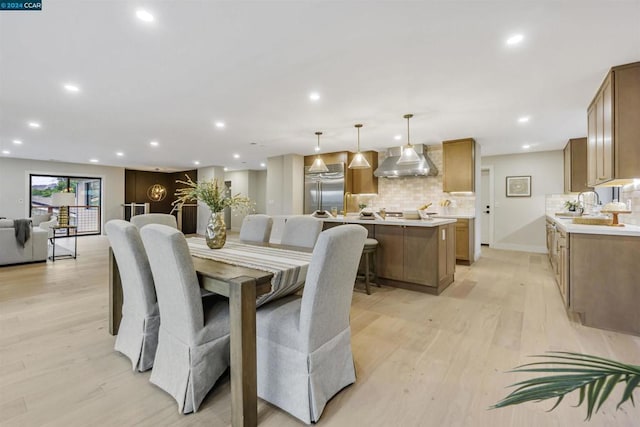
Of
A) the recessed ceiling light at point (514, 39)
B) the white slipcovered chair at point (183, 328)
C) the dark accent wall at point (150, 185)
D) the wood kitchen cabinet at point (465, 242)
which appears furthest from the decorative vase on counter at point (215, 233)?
the dark accent wall at point (150, 185)

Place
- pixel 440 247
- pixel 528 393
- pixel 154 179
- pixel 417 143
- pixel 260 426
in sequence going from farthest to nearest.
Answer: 1. pixel 154 179
2. pixel 417 143
3. pixel 440 247
4. pixel 260 426
5. pixel 528 393

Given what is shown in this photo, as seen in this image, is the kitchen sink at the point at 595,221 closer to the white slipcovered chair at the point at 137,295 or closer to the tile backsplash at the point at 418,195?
the tile backsplash at the point at 418,195

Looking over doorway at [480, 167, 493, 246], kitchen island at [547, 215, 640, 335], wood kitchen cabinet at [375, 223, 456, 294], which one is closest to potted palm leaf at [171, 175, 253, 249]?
wood kitchen cabinet at [375, 223, 456, 294]

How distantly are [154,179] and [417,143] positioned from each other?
9613mm

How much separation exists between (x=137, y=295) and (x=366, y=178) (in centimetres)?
527

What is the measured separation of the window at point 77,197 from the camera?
870 centimetres

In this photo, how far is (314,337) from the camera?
160 cm

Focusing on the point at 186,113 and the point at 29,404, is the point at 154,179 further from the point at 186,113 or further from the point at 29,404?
the point at 29,404

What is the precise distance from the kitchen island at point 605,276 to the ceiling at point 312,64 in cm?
151

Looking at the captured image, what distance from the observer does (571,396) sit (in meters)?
1.80

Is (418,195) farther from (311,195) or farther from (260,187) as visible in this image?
(260,187)

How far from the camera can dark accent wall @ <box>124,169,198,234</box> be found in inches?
412

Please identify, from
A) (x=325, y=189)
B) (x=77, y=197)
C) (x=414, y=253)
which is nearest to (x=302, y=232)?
(x=414, y=253)

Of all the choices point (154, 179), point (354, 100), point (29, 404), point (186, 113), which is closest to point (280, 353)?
point (29, 404)
